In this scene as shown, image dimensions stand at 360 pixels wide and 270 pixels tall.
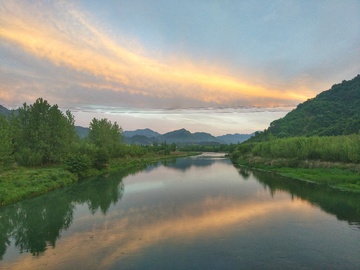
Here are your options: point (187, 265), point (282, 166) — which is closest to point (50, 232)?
point (187, 265)

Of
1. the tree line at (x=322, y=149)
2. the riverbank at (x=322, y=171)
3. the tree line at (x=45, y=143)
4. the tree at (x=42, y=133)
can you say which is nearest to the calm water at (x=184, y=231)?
the riverbank at (x=322, y=171)

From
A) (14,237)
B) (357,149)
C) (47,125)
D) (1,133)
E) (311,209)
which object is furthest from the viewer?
(47,125)

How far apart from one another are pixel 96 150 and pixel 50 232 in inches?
1718

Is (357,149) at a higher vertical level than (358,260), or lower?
higher

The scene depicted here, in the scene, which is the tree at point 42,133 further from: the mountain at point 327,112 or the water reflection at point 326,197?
the mountain at point 327,112

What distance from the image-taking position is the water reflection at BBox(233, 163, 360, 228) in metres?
24.8

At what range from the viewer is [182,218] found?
79.3 ft

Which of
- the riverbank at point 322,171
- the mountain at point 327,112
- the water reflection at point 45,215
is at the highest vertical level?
the mountain at point 327,112

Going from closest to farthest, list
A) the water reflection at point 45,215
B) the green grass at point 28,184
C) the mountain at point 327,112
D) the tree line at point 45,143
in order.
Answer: the water reflection at point 45,215 → the green grass at point 28,184 → the tree line at point 45,143 → the mountain at point 327,112

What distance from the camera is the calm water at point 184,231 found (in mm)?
15320

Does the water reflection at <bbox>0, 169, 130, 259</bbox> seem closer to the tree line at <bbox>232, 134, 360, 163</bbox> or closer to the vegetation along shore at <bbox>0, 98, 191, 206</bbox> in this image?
the vegetation along shore at <bbox>0, 98, 191, 206</bbox>

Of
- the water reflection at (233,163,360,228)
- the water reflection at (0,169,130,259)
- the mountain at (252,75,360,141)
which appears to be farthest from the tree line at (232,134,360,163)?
the mountain at (252,75,360,141)

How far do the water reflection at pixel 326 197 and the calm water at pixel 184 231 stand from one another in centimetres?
9

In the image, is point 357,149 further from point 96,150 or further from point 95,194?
point 96,150
